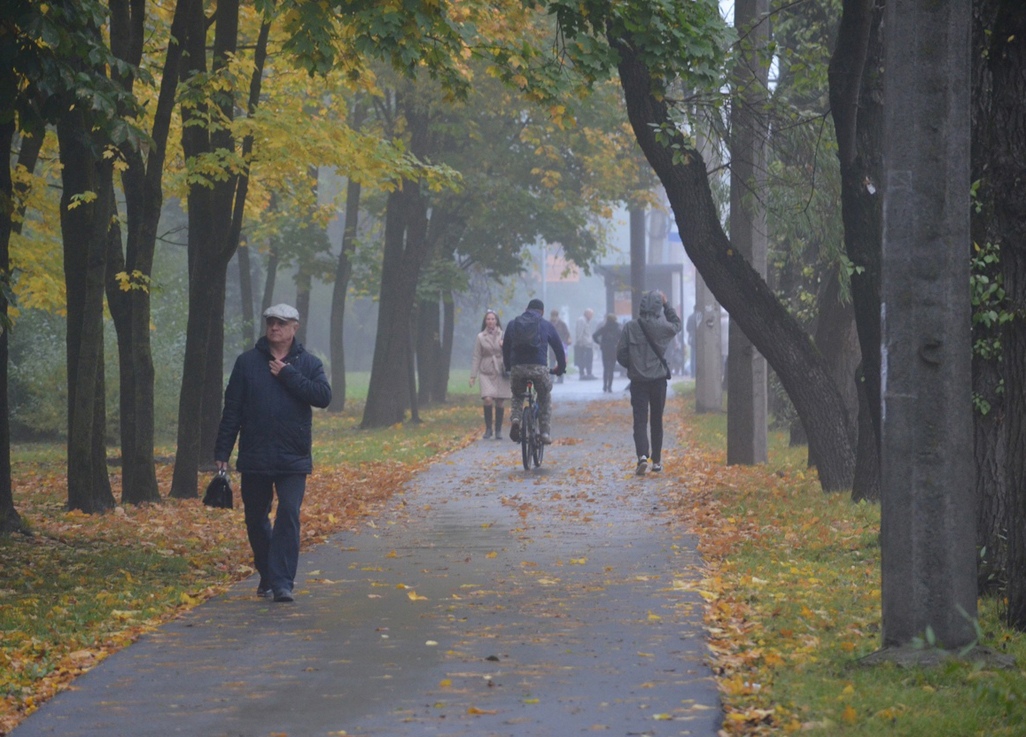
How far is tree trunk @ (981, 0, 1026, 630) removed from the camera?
24.0ft

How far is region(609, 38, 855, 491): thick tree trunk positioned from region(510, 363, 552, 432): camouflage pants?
4.73 m

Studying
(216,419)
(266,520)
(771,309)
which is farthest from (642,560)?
(216,419)

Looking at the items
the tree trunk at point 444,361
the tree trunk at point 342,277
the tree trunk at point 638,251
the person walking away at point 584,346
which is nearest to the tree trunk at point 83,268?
the tree trunk at point 342,277

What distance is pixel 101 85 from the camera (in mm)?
10039

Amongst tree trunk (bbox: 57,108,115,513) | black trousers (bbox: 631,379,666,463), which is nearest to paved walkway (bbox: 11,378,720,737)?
tree trunk (bbox: 57,108,115,513)

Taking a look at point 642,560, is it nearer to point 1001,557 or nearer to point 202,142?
point 1001,557

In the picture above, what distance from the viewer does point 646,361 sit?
17.4 m

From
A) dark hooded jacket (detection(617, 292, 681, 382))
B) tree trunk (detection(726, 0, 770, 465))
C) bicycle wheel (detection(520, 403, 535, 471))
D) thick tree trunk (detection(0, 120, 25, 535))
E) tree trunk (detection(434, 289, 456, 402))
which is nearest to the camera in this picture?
thick tree trunk (detection(0, 120, 25, 535))

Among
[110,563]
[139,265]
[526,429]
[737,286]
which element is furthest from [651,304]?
[110,563]

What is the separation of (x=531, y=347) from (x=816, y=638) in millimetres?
11406

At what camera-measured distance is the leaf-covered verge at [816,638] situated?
5922 millimetres

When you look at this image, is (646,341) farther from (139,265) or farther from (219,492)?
(219,492)

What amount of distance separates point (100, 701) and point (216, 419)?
12263 mm

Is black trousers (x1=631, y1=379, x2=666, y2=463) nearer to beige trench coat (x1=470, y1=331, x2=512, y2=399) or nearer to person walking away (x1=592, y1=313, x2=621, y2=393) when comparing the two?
beige trench coat (x1=470, y1=331, x2=512, y2=399)
